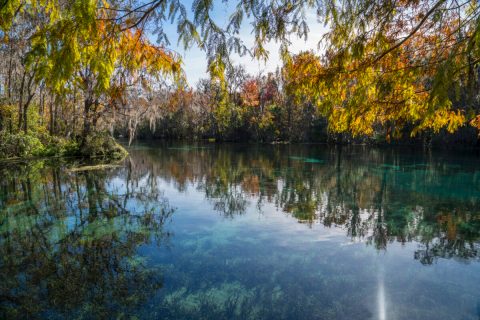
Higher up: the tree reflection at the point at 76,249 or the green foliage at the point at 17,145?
the green foliage at the point at 17,145

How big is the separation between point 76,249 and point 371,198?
852cm

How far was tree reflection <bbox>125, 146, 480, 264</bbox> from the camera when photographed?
23.4 ft

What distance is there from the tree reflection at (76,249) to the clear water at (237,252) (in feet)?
0.08

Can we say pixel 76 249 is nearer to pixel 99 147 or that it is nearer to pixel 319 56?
pixel 319 56

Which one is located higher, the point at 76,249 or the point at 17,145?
the point at 17,145

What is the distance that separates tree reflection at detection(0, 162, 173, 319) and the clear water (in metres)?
0.02

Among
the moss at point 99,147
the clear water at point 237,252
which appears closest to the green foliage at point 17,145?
the moss at point 99,147

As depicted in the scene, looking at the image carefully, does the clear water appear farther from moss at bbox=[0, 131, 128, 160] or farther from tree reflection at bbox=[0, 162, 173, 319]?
moss at bbox=[0, 131, 128, 160]

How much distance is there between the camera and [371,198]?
10.7 metres

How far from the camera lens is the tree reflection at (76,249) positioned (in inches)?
167

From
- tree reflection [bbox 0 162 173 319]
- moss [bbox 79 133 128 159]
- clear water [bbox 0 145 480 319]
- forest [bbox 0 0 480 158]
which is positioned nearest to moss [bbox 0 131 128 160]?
moss [bbox 79 133 128 159]

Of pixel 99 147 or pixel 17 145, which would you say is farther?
pixel 99 147

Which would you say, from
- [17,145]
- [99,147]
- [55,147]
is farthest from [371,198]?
[55,147]

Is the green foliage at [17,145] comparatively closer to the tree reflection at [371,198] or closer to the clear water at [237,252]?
the clear water at [237,252]
